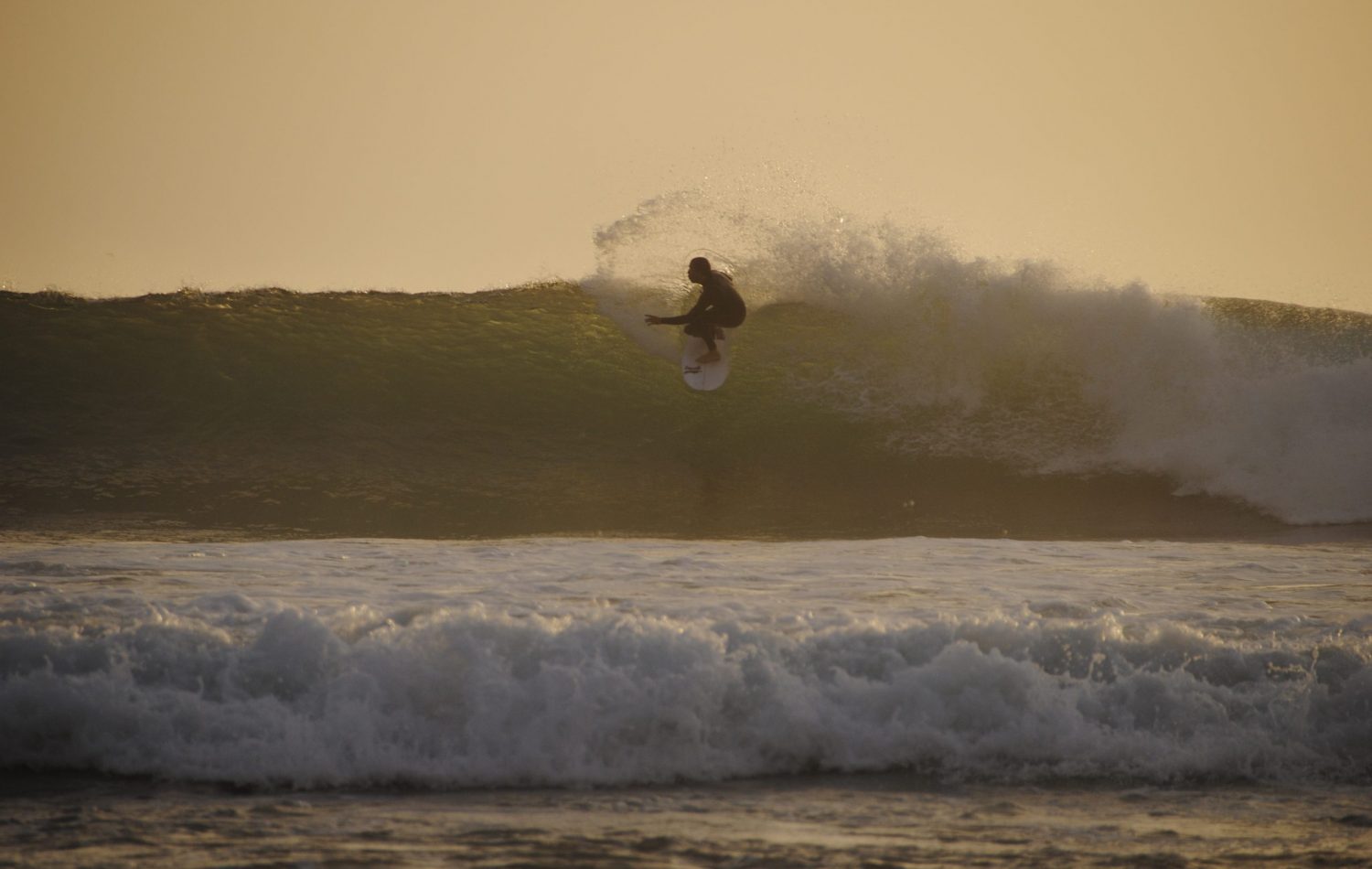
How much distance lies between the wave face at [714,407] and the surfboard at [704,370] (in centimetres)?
15

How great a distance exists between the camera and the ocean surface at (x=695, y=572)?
3719mm

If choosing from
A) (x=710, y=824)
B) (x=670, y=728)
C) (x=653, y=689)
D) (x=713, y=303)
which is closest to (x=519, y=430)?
(x=713, y=303)

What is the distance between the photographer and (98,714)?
160 inches

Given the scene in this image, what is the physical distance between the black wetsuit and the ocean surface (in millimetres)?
843

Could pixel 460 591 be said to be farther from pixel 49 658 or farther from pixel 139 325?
pixel 139 325

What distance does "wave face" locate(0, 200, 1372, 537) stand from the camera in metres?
8.91

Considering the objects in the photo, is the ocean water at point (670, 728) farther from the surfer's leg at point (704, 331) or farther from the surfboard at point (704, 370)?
the surfboard at point (704, 370)

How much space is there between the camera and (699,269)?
10.4 meters

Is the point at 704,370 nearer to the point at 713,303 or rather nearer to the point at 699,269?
the point at 713,303

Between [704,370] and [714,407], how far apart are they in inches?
15.3

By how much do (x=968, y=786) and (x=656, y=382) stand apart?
7.75 m

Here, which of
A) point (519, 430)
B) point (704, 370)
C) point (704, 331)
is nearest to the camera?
point (519, 430)

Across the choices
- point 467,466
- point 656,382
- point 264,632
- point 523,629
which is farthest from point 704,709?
point 656,382

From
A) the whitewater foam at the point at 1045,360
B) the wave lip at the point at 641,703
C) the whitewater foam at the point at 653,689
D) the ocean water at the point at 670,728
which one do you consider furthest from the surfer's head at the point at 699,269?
the wave lip at the point at 641,703
